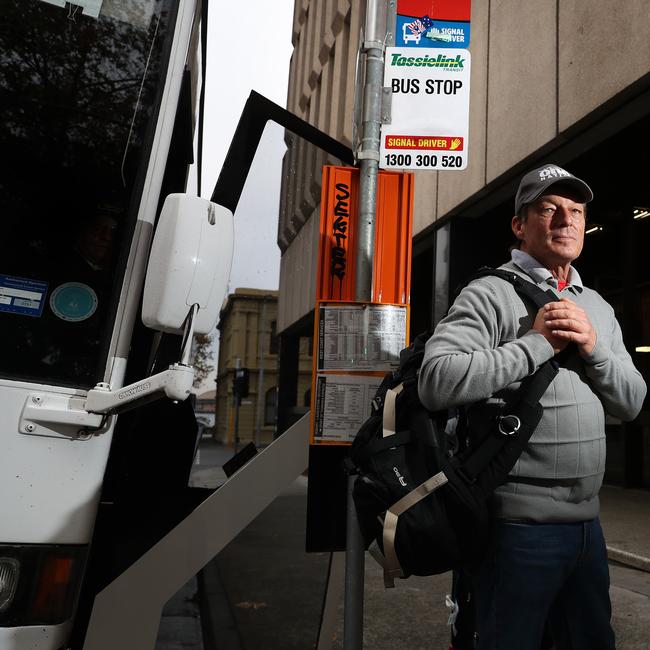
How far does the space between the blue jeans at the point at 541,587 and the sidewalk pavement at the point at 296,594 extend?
2.73 ft

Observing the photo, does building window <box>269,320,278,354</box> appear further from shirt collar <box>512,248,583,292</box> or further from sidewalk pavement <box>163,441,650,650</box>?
shirt collar <box>512,248,583,292</box>

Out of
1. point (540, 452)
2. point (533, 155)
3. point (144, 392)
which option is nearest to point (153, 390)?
point (144, 392)

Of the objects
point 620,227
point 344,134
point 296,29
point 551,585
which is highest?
point 296,29

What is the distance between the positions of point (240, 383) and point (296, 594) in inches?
54.3

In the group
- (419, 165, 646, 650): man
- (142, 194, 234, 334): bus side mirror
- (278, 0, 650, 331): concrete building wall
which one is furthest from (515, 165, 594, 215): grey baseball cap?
(278, 0, 650, 331): concrete building wall

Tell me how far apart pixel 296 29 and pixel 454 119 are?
63.3ft

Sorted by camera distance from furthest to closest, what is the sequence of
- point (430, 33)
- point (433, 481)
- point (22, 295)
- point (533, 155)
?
point (533, 155) < point (430, 33) < point (22, 295) < point (433, 481)

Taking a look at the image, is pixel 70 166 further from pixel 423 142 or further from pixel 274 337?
pixel 423 142

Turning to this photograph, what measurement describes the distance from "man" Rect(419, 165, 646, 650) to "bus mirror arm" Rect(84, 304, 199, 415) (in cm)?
64

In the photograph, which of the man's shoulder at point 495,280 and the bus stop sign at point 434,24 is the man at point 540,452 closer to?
the man's shoulder at point 495,280

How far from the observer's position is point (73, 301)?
1.92m

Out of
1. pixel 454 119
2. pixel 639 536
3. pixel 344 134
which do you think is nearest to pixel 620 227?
pixel 344 134

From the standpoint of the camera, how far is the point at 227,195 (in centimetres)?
230

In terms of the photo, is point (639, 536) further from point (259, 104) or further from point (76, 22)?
point (76, 22)
